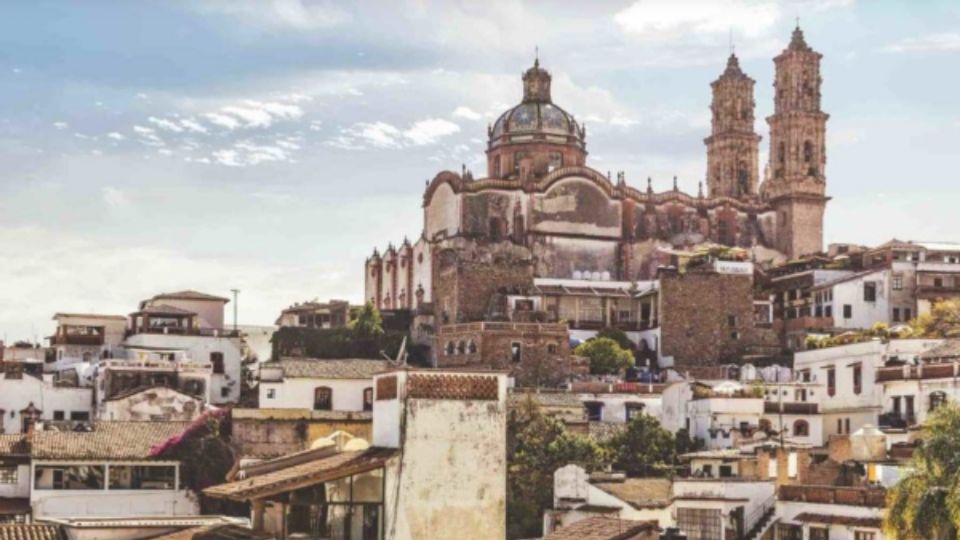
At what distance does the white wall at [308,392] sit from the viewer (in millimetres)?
60438

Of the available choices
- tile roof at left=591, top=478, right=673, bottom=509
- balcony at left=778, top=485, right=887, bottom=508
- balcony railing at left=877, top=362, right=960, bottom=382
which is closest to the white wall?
tile roof at left=591, top=478, right=673, bottom=509

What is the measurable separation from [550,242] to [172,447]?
116 feet

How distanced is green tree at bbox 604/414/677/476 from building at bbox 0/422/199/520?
13813 mm

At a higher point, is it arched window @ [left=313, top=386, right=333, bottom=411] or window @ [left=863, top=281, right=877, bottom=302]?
window @ [left=863, top=281, right=877, bottom=302]

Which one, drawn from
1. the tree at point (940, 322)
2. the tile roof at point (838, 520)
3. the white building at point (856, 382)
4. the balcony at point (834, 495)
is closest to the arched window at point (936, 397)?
the white building at point (856, 382)

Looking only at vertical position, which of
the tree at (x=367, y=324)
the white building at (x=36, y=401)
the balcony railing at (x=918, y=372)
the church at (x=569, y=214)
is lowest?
the white building at (x=36, y=401)

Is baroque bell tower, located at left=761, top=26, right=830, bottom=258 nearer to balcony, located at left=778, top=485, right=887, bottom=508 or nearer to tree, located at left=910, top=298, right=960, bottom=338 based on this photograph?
tree, located at left=910, top=298, right=960, bottom=338

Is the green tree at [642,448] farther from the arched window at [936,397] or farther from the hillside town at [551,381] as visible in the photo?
the arched window at [936,397]

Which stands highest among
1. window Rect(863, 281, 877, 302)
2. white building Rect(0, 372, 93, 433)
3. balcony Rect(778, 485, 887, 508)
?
window Rect(863, 281, 877, 302)

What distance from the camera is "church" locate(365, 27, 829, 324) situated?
82.1 m

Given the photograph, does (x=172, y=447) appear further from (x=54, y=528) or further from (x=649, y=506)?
(x=54, y=528)

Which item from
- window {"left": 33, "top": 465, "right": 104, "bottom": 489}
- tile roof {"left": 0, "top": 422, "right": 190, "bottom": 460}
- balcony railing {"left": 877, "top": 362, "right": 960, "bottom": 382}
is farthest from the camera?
balcony railing {"left": 877, "top": 362, "right": 960, "bottom": 382}

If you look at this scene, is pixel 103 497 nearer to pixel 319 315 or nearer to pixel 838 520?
pixel 838 520

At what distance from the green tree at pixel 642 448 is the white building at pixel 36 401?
20784 millimetres
